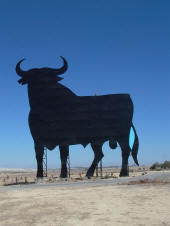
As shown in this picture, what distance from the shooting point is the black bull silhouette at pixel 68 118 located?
22.1m

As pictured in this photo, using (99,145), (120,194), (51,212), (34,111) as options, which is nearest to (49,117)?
(34,111)

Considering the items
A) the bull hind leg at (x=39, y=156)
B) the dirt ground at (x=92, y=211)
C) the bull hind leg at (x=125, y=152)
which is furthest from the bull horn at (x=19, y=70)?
the dirt ground at (x=92, y=211)

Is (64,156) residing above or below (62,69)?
below

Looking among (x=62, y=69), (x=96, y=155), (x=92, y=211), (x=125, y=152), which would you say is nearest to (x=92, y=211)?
(x=92, y=211)

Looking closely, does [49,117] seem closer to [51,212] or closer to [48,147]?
[48,147]

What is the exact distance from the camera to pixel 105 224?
7164 millimetres

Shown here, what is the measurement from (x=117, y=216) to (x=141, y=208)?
3.50 feet

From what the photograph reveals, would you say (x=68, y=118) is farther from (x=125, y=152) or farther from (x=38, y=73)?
(x=125, y=152)

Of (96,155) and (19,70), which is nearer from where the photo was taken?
(19,70)

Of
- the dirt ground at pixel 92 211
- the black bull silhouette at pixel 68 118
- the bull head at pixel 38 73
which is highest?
the bull head at pixel 38 73

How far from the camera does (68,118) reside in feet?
73.6

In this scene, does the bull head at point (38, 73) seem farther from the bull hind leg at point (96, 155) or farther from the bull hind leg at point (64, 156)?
the bull hind leg at point (96, 155)

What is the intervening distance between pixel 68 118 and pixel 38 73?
3.33 meters

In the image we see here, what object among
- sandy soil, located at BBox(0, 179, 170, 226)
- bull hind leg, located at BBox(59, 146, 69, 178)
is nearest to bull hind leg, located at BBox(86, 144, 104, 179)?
bull hind leg, located at BBox(59, 146, 69, 178)
